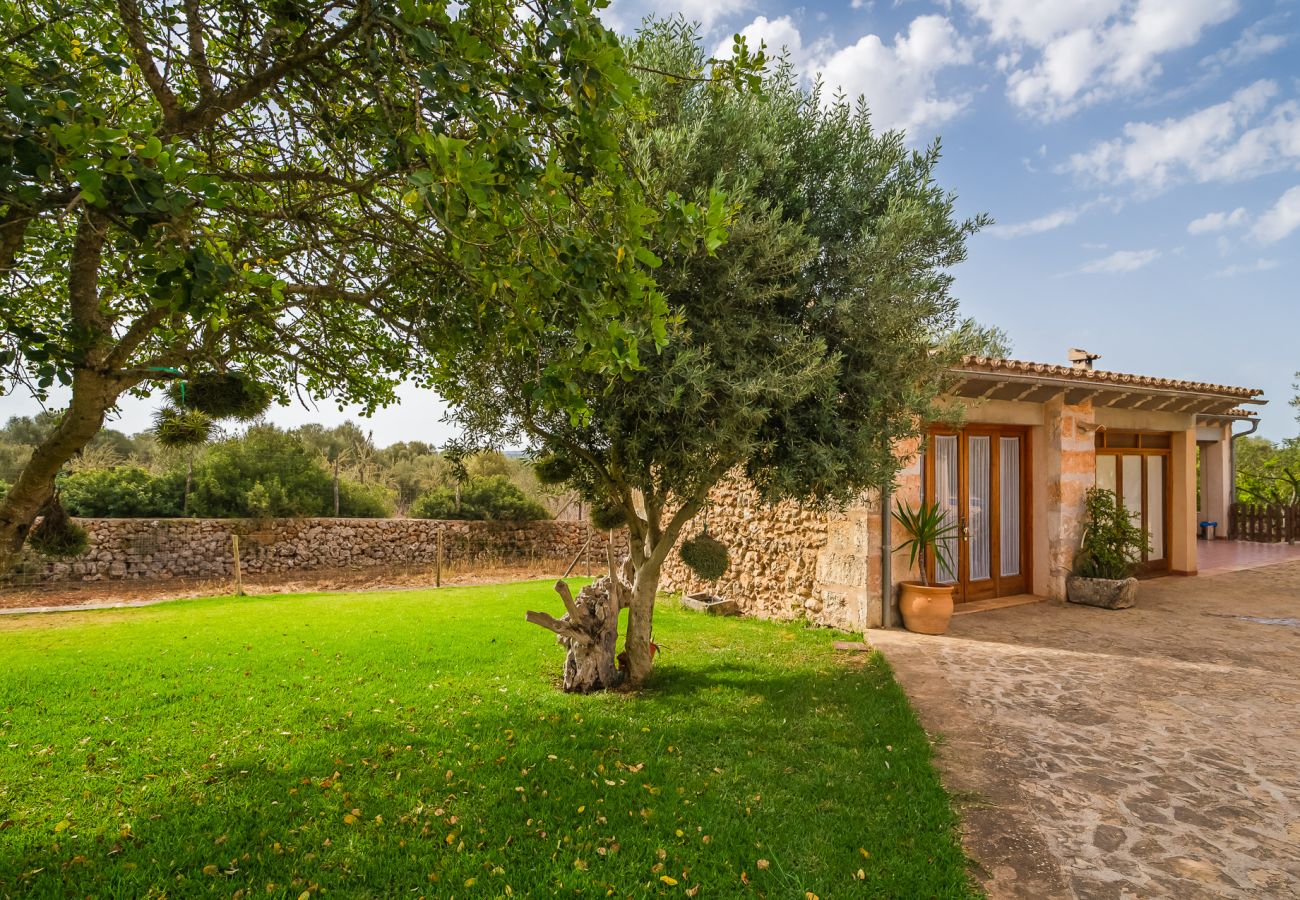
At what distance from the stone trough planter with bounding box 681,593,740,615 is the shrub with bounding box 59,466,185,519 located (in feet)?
49.0

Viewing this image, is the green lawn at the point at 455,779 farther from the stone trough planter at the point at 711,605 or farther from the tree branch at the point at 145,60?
the tree branch at the point at 145,60

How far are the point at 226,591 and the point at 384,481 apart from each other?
44.9 ft

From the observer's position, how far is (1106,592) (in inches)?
379

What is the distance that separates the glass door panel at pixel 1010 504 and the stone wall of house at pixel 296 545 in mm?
9685

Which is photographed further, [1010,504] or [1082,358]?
[1082,358]

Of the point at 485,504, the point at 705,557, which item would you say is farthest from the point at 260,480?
the point at 705,557

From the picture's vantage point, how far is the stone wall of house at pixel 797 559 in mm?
8531

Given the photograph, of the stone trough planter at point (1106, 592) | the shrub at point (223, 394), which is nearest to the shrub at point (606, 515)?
the shrub at point (223, 394)

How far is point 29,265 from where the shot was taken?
4.40m

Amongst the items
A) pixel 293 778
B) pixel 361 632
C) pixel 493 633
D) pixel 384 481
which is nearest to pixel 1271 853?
pixel 293 778

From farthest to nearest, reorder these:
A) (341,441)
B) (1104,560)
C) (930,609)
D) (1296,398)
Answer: (341,441) < (1296,398) < (1104,560) < (930,609)

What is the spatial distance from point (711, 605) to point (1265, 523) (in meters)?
18.9

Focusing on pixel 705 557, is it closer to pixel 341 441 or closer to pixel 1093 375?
pixel 1093 375

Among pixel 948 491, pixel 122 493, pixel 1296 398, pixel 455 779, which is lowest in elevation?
pixel 455 779
